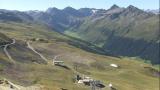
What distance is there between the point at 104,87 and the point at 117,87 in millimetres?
12668

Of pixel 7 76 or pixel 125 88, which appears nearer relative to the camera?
pixel 7 76

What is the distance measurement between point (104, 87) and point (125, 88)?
15.7 meters

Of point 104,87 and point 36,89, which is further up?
point 36,89

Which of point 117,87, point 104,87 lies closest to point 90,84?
point 104,87

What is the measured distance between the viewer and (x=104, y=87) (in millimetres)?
169375

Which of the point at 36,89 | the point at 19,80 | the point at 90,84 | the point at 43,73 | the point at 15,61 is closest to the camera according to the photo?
the point at 36,89

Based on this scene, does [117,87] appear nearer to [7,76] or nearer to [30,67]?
[30,67]

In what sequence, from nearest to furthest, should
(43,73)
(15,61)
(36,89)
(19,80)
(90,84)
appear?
(36,89) → (19,80) → (90,84) → (43,73) → (15,61)

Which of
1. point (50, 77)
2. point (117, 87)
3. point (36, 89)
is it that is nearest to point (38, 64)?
point (50, 77)

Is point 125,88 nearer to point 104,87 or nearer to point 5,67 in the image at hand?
point 104,87

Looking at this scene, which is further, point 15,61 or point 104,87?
point 15,61

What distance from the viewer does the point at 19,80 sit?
494 feet

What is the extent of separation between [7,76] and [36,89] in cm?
4402

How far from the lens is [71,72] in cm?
19075
